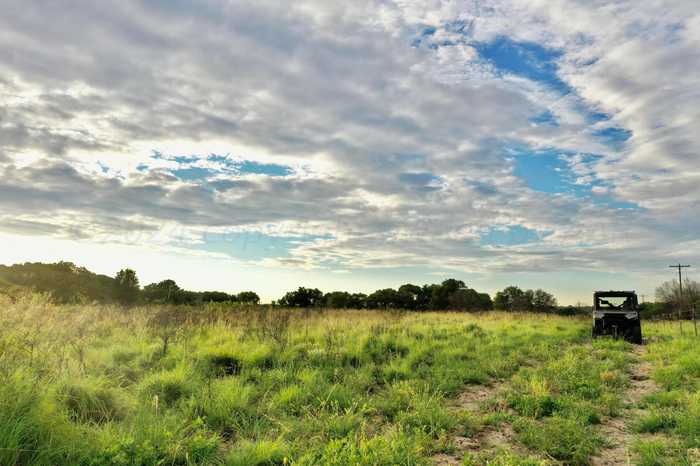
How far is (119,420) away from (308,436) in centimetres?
248

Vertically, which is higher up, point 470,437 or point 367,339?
point 367,339

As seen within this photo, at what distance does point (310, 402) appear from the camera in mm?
7184

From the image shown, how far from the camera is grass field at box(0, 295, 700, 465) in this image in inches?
186

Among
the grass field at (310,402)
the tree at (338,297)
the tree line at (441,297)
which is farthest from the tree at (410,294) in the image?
the grass field at (310,402)

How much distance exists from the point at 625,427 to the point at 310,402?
507 centimetres

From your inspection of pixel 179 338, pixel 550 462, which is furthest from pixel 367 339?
pixel 550 462

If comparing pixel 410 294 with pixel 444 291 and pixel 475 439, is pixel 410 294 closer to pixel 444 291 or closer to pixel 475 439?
pixel 444 291

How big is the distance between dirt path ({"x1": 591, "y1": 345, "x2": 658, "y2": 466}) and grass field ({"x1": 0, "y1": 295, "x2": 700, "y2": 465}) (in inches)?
1.4

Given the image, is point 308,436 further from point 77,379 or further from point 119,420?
point 77,379

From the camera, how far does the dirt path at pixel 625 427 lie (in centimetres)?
566

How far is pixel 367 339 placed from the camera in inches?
499

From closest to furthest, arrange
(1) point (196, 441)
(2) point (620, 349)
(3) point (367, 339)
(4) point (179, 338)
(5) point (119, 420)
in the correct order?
(1) point (196, 441) < (5) point (119, 420) < (4) point (179, 338) < (3) point (367, 339) < (2) point (620, 349)

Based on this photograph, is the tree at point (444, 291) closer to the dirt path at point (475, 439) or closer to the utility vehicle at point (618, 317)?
the utility vehicle at point (618, 317)

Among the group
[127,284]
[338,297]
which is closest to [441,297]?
[338,297]
